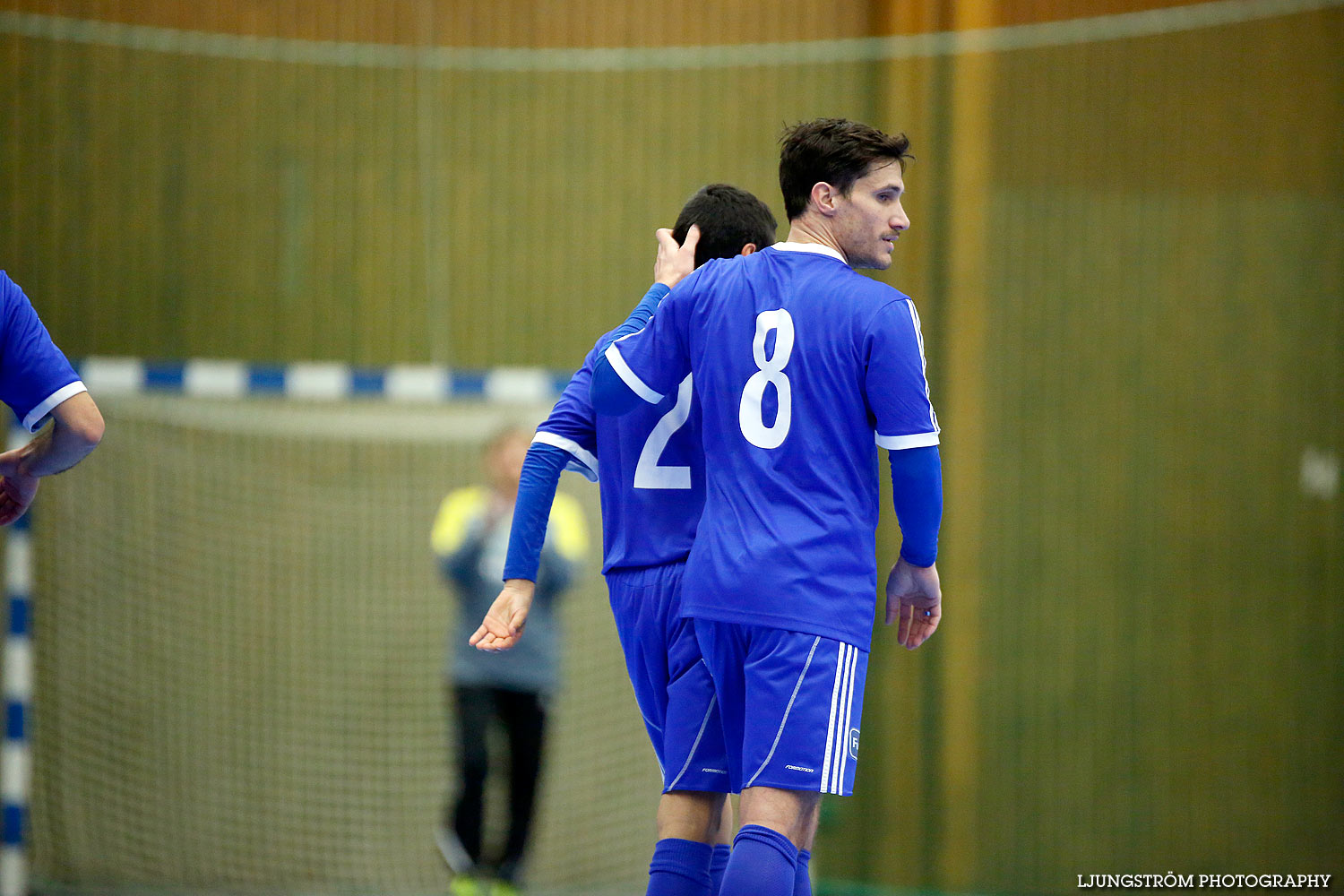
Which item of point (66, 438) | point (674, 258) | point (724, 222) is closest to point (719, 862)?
point (674, 258)

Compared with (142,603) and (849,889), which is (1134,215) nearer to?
(849,889)

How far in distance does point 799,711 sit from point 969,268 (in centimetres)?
503

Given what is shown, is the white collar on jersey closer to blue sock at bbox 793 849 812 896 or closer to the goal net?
blue sock at bbox 793 849 812 896

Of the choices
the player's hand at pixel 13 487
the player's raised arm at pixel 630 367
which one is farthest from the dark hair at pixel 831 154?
Result: the player's hand at pixel 13 487

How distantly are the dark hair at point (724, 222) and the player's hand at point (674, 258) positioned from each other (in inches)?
1.4

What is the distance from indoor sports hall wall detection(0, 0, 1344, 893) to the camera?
6.60 meters

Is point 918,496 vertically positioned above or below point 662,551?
above

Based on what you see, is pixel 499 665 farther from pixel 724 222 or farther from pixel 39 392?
pixel 724 222

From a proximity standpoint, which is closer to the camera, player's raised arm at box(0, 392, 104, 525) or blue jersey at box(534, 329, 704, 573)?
blue jersey at box(534, 329, 704, 573)

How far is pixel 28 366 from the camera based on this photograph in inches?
125

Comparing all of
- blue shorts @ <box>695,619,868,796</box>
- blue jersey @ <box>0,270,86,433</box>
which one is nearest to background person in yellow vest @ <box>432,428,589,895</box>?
blue jersey @ <box>0,270,86,433</box>

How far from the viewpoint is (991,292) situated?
7270mm

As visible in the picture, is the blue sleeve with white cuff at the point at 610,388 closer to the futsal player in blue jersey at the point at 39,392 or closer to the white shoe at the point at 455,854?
the futsal player in blue jersey at the point at 39,392

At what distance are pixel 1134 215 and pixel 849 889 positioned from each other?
3821 millimetres
